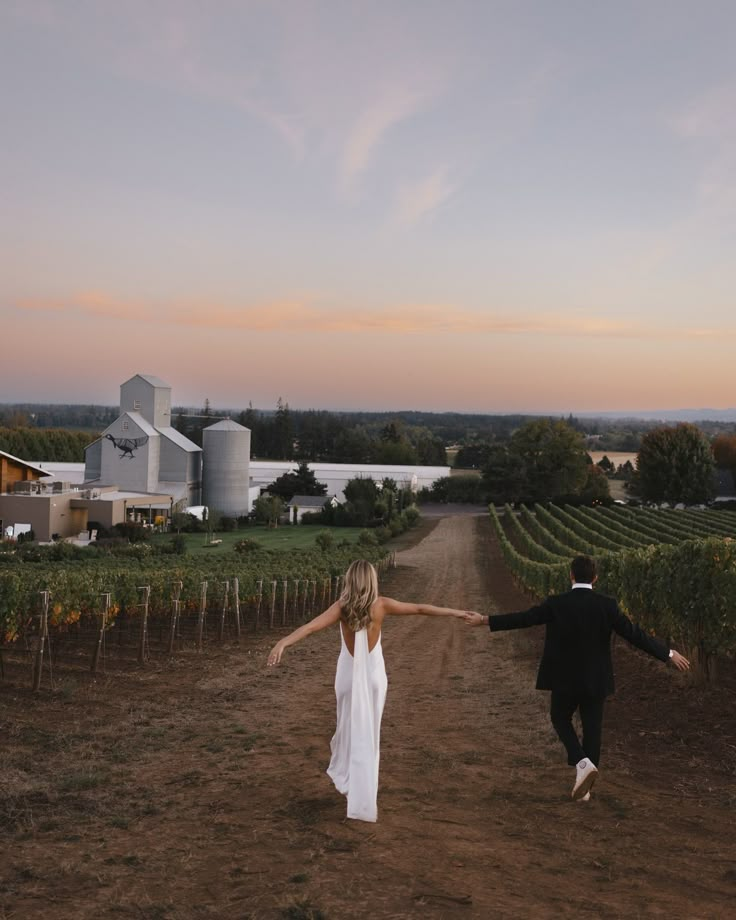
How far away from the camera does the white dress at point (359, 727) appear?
5555 millimetres

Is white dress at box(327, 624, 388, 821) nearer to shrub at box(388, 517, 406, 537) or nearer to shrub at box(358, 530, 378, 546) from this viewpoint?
shrub at box(358, 530, 378, 546)

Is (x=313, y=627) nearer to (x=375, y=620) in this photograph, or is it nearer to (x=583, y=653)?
(x=375, y=620)

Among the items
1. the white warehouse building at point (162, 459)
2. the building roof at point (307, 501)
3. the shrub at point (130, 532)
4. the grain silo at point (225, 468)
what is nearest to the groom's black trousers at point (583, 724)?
the shrub at point (130, 532)

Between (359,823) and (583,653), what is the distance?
1.84 meters

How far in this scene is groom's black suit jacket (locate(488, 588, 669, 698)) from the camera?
591 centimetres

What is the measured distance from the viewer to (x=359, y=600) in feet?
18.6

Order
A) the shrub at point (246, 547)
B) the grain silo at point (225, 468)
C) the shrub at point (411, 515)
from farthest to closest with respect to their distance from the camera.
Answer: the grain silo at point (225, 468), the shrub at point (411, 515), the shrub at point (246, 547)

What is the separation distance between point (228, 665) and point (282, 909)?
9.92 m

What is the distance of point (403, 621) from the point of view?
70.1 feet

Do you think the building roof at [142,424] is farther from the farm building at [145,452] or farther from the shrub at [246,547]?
the shrub at [246,547]

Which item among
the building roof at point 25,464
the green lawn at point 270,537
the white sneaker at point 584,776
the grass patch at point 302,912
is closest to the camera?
the grass patch at point 302,912

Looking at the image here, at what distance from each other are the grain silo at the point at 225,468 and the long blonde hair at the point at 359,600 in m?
62.7

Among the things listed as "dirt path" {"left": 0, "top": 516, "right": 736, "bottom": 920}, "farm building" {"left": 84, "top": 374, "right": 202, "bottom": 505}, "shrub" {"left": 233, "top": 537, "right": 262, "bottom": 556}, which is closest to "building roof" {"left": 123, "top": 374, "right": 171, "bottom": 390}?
"farm building" {"left": 84, "top": 374, "right": 202, "bottom": 505}

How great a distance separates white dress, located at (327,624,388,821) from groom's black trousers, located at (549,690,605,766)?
1285 millimetres
